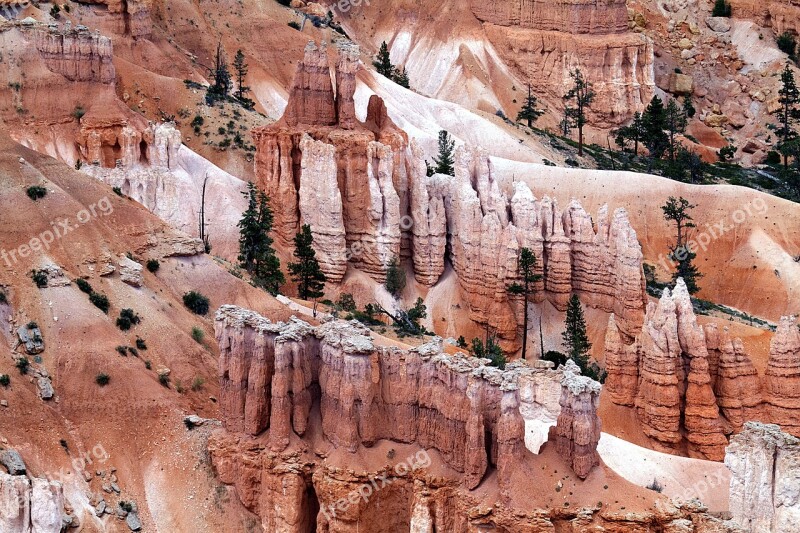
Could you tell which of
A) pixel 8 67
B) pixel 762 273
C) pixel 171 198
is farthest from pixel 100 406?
pixel 762 273

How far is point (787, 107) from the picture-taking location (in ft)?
535

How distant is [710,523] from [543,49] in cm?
10780

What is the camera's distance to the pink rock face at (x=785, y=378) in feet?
277

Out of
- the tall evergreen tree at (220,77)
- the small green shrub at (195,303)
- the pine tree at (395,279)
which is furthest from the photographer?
the tall evergreen tree at (220,77)

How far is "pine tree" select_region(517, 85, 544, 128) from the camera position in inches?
6066

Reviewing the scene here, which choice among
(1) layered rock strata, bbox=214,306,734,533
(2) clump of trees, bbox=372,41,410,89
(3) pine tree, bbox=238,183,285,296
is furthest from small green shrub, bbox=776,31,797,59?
(1) layered rock strata, bbox=214,306,734,533

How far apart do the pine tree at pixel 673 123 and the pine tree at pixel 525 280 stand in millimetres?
42887

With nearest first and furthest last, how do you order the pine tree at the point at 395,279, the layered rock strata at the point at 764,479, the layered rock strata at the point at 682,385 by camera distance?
the layered rock strata at the point at 764,479
the layered rock strata at the point at 682,385
the pine tree at the point at 395,279

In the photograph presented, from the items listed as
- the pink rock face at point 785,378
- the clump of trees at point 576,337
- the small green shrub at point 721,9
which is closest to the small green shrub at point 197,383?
the clump of trees at point 576,337

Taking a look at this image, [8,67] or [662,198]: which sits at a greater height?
[8,67]

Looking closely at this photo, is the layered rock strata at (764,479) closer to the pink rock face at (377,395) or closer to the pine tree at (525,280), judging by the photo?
the pink rock face at (377,395)

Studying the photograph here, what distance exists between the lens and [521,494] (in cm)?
6238

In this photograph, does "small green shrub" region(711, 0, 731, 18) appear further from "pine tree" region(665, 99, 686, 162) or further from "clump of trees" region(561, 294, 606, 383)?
"clump of trees" region(561, 294, 606, 383)

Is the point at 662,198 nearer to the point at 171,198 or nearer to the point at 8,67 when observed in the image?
the point at 171,198
